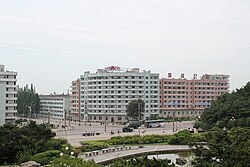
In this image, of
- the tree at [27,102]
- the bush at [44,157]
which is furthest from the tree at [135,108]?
the bush at [44,157]

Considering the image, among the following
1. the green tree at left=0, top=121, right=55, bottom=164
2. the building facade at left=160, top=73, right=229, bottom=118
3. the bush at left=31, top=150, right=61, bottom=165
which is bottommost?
the bush at left=31, top=150, right=61, bottom=165

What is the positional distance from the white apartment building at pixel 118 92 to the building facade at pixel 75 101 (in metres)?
7.23

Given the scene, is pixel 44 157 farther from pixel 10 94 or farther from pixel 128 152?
pixel 10 94

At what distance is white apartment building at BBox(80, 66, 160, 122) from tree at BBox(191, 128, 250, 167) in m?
64.7

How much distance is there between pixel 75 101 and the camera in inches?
3898

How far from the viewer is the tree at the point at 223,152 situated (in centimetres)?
1634

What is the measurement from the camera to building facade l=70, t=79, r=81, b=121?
316 feet

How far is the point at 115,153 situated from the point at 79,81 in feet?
217

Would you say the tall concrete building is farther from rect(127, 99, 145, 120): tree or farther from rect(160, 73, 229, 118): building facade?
rect(160, 73, 229, 118): building facade

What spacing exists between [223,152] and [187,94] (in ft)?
258

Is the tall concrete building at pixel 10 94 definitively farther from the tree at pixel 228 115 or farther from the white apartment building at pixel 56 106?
the white apartment building at pixel 56 106

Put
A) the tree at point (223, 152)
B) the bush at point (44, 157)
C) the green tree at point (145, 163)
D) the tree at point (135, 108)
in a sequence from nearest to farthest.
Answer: the green tree at point (145, 163)
the tree at point (223, 152)
the bush at point (44, 157)
the tree at point (135, 108)

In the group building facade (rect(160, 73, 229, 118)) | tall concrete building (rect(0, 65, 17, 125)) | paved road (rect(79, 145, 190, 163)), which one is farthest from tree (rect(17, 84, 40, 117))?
paved road (rect(79, 145, 190, 163))

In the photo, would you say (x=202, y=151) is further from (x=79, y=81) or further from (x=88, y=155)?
(x=79, y=81)
